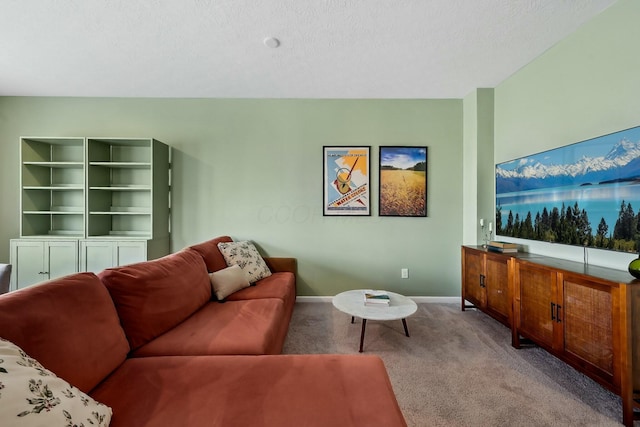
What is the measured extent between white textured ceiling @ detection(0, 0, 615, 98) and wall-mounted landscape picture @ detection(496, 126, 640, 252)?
101cm

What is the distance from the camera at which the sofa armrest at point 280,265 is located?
3014 mm

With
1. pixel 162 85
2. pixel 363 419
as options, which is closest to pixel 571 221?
pixel 363 419

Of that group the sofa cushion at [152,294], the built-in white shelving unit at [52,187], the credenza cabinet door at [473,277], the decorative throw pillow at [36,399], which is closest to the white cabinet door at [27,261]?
the built-in white shelving unit at [52,187]

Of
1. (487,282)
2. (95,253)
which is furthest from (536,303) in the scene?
(95,253)

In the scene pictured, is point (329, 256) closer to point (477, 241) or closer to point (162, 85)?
point (477, 241)

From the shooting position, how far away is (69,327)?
97 cm

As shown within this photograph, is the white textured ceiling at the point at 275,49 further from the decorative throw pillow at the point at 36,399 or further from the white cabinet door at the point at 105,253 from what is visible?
the decorative throw pillow at the point at 36,399

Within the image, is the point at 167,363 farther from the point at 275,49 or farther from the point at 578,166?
the point at 578,166

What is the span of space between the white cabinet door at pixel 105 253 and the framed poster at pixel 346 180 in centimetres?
222

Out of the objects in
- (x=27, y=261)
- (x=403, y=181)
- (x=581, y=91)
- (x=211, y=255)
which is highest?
(x=581, y=91)

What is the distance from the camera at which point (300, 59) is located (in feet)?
7.57

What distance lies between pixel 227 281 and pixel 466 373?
1.98 m

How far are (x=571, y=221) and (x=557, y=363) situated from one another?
3.59 feet

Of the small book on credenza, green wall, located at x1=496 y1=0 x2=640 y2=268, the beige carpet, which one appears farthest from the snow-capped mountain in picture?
the beige carpet
